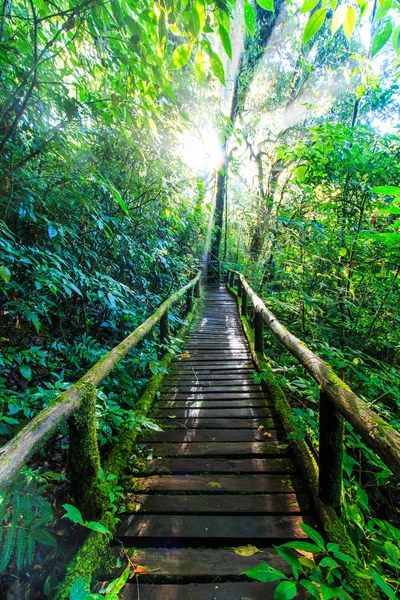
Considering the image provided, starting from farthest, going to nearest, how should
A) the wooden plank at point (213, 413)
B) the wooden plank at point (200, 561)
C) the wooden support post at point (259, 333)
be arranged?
1. the wooden support post at point (259, 333)
2. the wooden plank at point (213, 413)
3. the wooden plank at point (200, 561)

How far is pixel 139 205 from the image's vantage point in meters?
4.38

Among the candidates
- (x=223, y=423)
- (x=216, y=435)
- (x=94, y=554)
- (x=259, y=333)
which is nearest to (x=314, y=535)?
(x=94, y=554)

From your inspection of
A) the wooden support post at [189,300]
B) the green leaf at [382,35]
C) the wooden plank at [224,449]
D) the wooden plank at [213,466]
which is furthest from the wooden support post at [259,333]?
the wooden support post at [189,300]

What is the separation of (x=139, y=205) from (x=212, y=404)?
307cm

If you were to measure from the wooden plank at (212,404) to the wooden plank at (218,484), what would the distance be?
109 cm

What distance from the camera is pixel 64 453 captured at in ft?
8.91

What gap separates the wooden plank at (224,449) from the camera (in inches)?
98.3

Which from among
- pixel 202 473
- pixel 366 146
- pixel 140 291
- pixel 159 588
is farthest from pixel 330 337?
pixel 159 588

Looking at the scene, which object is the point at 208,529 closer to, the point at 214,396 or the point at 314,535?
the point at 314,535

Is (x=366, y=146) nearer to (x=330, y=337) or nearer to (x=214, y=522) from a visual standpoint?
(x=330, y=337)

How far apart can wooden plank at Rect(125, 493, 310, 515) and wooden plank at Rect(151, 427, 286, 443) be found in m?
0.65

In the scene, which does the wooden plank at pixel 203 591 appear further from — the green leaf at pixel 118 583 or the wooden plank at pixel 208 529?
the wooden plank at pixel 208 529

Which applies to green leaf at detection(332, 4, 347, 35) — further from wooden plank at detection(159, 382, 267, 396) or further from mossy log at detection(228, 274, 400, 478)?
wooden plank at detection(159, 382, 267, 396)

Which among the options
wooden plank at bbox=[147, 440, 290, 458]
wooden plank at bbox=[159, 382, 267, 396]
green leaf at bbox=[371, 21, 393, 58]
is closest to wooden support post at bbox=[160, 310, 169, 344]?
wooden plank at bbox=[159, 382, 267, 396]
